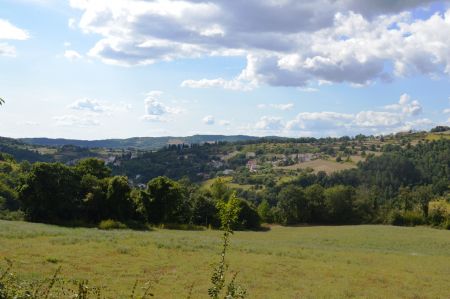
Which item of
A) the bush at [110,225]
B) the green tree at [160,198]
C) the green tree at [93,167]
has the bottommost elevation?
the bush at [110,225]

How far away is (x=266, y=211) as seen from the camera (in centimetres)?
10275

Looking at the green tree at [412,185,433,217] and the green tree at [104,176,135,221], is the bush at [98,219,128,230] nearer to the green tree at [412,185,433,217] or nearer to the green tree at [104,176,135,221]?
the green tree at [104,176,135,221]

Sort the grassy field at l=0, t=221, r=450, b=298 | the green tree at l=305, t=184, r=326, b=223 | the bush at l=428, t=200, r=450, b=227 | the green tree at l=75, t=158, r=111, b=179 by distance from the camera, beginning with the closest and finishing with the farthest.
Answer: the grassy field at l=0, t=221, r=450, b=298 → the green tree at l=75, t=158, r=111, b=179 → the bush at l=428, t=200, r=450, b=227 → the green tree at l=305, t=184, r=326, b=223

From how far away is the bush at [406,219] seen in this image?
101625mm

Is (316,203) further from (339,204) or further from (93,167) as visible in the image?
(93,167)

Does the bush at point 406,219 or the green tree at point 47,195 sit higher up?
the green tree at point 47,195

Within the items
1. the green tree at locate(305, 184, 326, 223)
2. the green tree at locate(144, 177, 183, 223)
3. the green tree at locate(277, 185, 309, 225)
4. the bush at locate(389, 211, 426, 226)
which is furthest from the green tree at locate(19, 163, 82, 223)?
the bush at locate(389, 211, 426, 226)

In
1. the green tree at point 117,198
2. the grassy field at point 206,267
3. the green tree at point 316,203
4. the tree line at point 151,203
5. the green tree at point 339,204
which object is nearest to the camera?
the grassy field at point 206,267

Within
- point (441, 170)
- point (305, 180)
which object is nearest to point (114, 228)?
point (305, 180)

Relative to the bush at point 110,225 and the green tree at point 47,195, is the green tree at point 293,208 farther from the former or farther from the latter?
the green tree at point 47,195

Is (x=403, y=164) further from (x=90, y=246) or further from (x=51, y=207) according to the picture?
(x=90, y=246)

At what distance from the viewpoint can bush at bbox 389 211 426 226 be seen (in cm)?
10162

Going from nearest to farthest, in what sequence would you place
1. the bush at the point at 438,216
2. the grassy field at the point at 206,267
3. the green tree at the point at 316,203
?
the grassy field at the point at 206,267 < the bush at the point at 438,216 < the green tree at the point at 316,203

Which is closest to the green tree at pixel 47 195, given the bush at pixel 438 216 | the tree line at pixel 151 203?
the tree line at pixel 151 203
